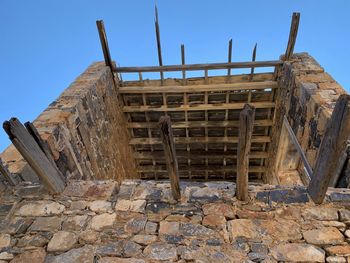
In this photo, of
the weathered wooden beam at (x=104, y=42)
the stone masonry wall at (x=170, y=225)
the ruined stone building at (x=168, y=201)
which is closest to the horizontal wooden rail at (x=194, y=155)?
the ruined stone building at (x=168, y=201)

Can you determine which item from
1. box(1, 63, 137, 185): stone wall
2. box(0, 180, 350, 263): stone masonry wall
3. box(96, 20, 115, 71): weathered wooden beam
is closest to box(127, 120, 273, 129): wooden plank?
box(1, 63, 137, 185): stone wall

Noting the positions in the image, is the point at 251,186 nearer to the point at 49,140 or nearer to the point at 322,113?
the point at 322,113

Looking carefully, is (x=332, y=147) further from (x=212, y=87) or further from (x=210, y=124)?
(x=210, y=124)

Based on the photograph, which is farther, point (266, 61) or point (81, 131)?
point (266, 61)

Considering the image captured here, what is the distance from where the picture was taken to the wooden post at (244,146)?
5.53ft

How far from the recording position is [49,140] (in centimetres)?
274

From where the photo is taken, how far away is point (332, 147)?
5.78ft

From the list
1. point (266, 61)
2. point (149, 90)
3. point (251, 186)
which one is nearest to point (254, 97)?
point (266, 61)

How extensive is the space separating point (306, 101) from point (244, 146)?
206 centimetres

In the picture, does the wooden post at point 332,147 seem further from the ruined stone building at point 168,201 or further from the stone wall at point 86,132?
the stone wall at point 86,132

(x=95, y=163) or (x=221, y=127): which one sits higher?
(x=221, y=127)

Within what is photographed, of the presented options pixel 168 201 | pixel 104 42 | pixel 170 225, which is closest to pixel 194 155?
pixel 104 42

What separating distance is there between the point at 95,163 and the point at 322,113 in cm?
306

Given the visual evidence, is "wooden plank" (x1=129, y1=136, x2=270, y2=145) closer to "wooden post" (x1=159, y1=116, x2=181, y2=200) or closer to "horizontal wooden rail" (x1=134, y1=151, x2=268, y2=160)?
"horizontal wooden rail" (x1=134, y1=151, x2=268, y2=160)
